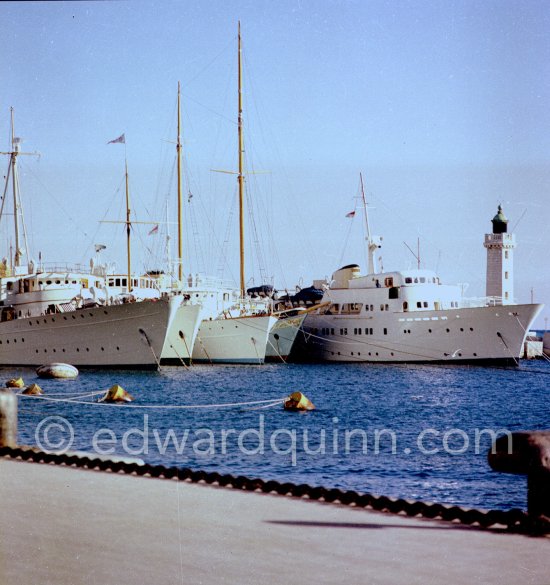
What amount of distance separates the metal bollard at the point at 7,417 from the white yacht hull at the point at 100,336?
38547 mm

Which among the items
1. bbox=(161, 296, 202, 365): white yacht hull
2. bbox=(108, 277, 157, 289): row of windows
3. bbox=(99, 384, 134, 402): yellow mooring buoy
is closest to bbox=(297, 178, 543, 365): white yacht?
bbox=(161, 296, 202, 365): white yacht hull

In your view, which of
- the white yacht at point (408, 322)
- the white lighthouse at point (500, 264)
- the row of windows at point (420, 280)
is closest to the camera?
the white yacht at point (408, 322)

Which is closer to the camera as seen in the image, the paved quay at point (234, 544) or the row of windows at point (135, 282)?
the paved quay at point (234, 544)

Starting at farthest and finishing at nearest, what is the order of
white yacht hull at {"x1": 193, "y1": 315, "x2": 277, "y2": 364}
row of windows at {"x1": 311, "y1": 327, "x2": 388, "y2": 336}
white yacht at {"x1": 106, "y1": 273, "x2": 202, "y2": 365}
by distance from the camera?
1. row of windows at {"x1": 311, "y1": 327, "x2": 388, "y2": 336}
2. white yacht hull at {"x1": 193, "y1": 315, "x2": 277, "y2": 364}
3. white yacht at {"x1": 106, "y1": 273, "x2": 202, "y2": 365}

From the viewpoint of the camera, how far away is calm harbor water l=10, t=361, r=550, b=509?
17.7 meters

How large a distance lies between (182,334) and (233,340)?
4.44m

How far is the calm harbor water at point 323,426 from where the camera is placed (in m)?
17.7

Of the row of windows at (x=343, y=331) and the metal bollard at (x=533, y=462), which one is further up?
the metal bollard at (x=533, y=462)

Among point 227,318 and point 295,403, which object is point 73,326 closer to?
point 227,318

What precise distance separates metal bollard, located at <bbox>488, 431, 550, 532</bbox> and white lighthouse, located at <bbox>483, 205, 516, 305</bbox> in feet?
269

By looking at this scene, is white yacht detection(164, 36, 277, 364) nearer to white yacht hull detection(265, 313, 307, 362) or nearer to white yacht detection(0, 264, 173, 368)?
white yacht hull detection(265, 313, 307, 362)

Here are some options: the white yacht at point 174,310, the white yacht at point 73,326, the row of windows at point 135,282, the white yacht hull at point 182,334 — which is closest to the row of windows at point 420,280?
the white yacht at point 174,310

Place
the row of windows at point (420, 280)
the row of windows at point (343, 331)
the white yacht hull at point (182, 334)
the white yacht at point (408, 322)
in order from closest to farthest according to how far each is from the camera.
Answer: the white yacht hull at point (182, 334) < the white yacht at point (408, 322) < the row of windows at point (420, 280) < the row of windows at point (343, 331)

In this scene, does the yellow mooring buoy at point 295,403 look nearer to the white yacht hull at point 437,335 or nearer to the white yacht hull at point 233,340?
the white yacht hull at point 233,340
